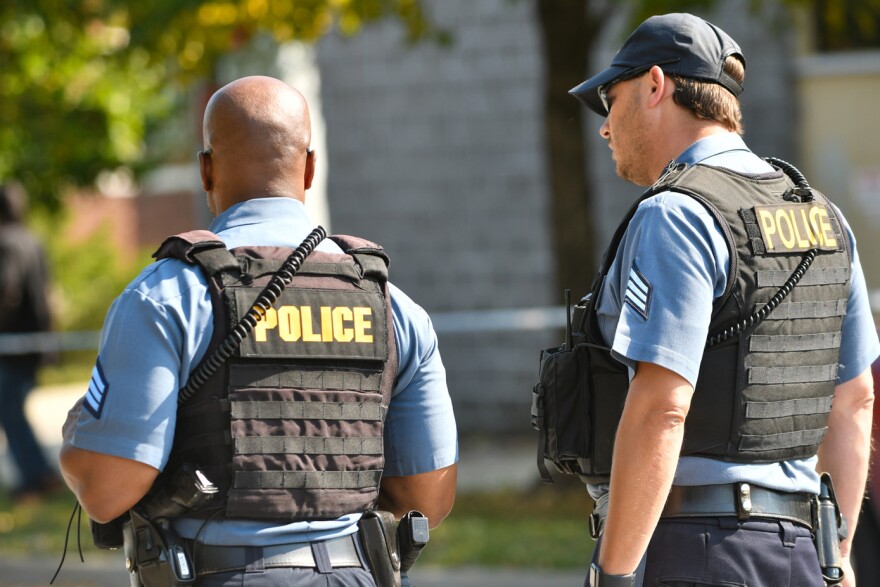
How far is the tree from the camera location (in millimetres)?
7668

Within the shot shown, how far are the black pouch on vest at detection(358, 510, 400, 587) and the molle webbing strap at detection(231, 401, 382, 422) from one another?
23 cm

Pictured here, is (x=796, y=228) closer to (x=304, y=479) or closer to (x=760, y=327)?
(x=760, y=327)

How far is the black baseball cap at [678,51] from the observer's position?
2.84 m

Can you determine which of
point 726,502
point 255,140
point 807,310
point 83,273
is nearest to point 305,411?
point 255,140

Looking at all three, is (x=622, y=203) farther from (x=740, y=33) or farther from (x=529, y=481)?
(x=529, y=481)

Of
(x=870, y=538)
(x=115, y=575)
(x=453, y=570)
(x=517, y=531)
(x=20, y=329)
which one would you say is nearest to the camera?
(x=870, y=538)

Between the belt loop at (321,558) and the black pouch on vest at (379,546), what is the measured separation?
0.11m

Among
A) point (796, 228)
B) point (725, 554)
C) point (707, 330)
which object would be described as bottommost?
point (725, 554)

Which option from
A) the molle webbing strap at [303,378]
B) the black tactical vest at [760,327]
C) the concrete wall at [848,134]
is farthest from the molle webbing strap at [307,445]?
the concrete wall at [848,134]

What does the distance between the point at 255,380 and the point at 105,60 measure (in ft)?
23.0

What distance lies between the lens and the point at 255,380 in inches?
103

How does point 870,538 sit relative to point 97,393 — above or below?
below

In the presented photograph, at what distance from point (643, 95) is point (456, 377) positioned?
8932 millimetres

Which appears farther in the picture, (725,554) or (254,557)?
(725,554)
